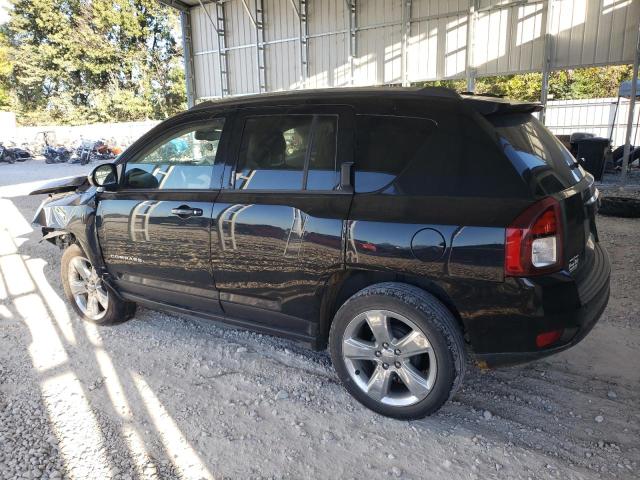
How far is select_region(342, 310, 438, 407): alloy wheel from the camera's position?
262 centimetres

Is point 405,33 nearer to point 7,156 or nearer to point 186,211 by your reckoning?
point 186,211

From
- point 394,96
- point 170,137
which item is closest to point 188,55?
point 170,137

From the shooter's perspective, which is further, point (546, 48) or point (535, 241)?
point (546, 48)

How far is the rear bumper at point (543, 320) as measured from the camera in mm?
2330

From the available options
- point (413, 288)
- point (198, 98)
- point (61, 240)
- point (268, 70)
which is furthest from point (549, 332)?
point (198, 98)

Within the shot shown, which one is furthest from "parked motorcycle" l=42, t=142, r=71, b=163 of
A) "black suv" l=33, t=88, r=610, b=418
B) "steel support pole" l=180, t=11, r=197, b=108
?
"black suv" l=33, t=88, r=610, b=418

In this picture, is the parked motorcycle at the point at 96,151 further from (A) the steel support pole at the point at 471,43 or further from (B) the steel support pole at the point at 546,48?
(B) the steel support pole at the point at 546,48

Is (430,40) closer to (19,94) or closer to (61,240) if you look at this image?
(61,240)

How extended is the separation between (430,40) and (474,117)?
11679 millimetres

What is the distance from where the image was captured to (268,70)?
16.7 meters

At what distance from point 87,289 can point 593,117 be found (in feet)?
64.4

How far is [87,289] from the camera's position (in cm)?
427

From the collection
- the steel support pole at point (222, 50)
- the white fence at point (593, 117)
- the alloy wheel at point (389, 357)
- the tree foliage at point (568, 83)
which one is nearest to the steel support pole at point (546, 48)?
the white fence at point (593, 117)

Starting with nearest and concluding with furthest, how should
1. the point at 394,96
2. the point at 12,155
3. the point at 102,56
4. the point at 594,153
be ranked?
1. the point at 394,96
2. the point at 594,153
3. the point at 12,155
4. the point at 102,56
